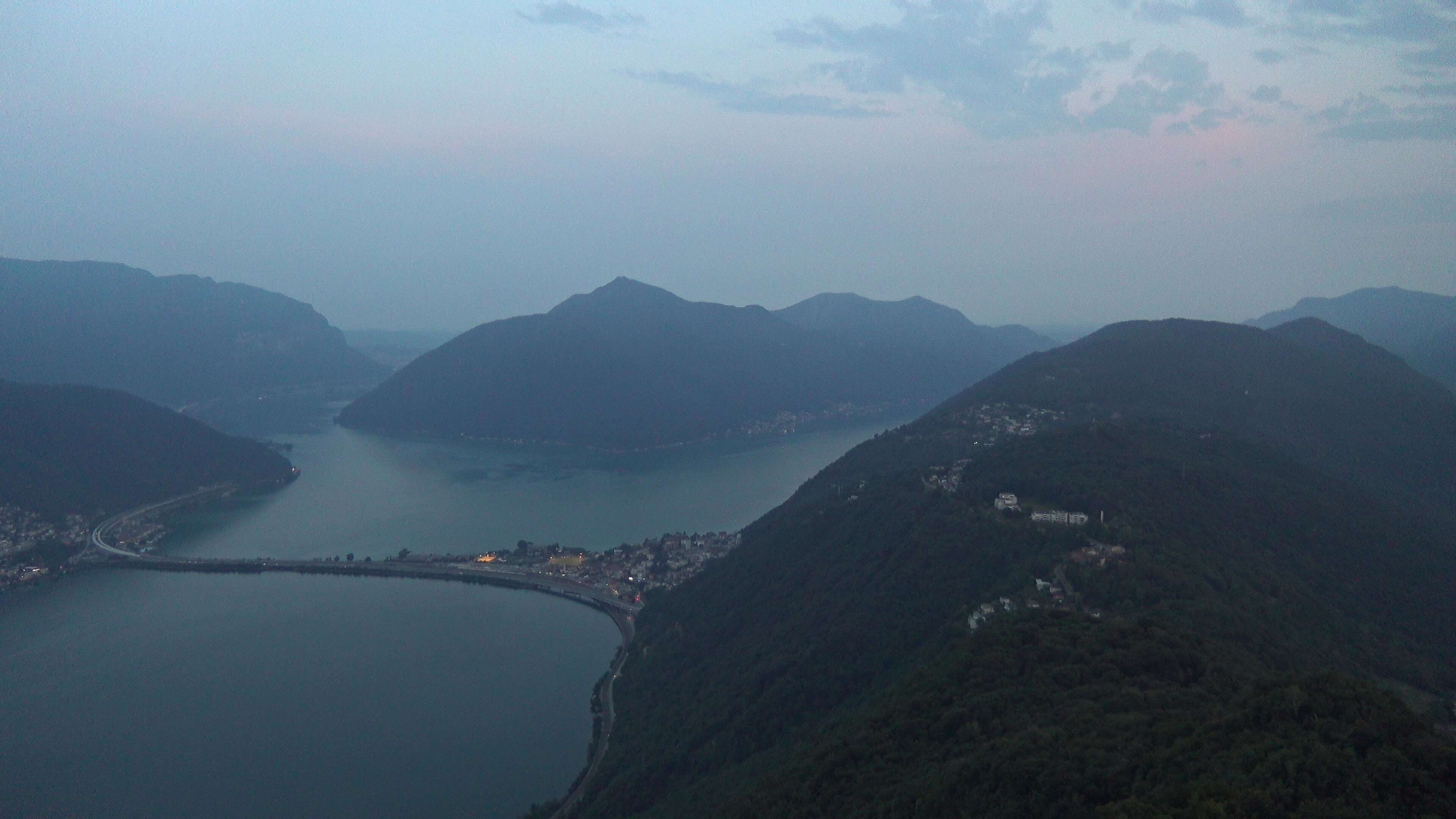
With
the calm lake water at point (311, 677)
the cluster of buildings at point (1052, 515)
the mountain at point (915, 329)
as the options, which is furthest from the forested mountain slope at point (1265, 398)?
the mountain at point (915, 329)

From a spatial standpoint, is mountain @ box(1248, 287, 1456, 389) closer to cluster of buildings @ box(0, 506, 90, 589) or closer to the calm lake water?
the calm lake water

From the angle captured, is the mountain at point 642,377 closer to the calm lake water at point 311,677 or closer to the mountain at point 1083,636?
the calm lake water at point 311,677

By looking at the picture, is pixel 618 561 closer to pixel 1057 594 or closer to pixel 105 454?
pixel 1057 594

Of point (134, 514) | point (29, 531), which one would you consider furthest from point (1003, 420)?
point (134, 514)

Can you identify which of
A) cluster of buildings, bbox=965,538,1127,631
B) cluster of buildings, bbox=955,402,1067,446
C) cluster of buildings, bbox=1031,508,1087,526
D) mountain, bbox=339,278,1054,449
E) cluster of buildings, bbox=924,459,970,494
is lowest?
cluster of buildings, bbox=965,538,1127,631

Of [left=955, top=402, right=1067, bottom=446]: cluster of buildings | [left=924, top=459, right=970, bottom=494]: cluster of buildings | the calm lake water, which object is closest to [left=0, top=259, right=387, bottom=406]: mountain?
the calm lake water

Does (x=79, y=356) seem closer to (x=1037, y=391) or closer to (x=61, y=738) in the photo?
(x=61, y=738)

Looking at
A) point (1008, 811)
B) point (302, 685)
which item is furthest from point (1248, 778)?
point (302, 685)
